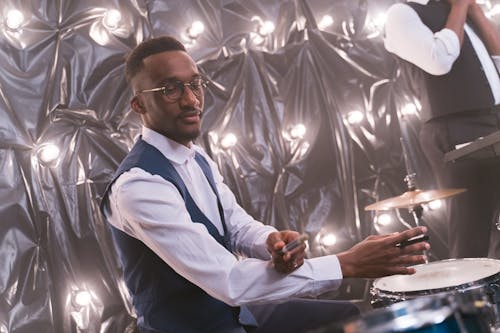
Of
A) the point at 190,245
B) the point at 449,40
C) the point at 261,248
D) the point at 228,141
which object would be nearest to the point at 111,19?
the point at 228,141

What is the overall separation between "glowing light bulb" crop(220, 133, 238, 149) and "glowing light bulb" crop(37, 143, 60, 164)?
0.82 m

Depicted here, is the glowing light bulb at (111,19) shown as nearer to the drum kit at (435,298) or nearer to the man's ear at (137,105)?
the man's ear at (137,105)

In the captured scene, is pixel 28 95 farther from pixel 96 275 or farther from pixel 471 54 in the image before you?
pixel 471 54

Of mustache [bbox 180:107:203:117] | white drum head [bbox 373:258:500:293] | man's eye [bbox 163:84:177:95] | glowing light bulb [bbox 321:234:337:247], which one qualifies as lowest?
glowing light bulb [bbox 321:234:337:247]

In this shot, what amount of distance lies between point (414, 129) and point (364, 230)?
0.63m

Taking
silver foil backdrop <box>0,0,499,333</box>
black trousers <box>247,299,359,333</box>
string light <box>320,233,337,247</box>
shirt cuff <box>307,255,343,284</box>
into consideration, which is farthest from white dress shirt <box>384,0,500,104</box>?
shirt cuff <box>307,255,343,284</box>

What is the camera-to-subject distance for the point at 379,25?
293cm

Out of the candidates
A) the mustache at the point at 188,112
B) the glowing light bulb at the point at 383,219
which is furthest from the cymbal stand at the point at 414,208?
the mustache at the point at 188,112

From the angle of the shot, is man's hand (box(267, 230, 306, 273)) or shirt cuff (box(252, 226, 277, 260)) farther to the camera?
shirt cuff (box(252, 226, 277, 260))

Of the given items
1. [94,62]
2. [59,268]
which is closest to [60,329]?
[59,268]

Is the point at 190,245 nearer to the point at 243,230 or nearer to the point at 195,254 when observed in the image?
the point at 195,254

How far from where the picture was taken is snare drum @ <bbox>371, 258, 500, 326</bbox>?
5.03 feet

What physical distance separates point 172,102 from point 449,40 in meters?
1.54

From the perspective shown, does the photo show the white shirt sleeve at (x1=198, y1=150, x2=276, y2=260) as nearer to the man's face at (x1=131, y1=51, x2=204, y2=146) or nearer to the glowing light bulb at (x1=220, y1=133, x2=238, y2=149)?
the man's face at (x1=131, y1=51, x2=204, y2=146)
